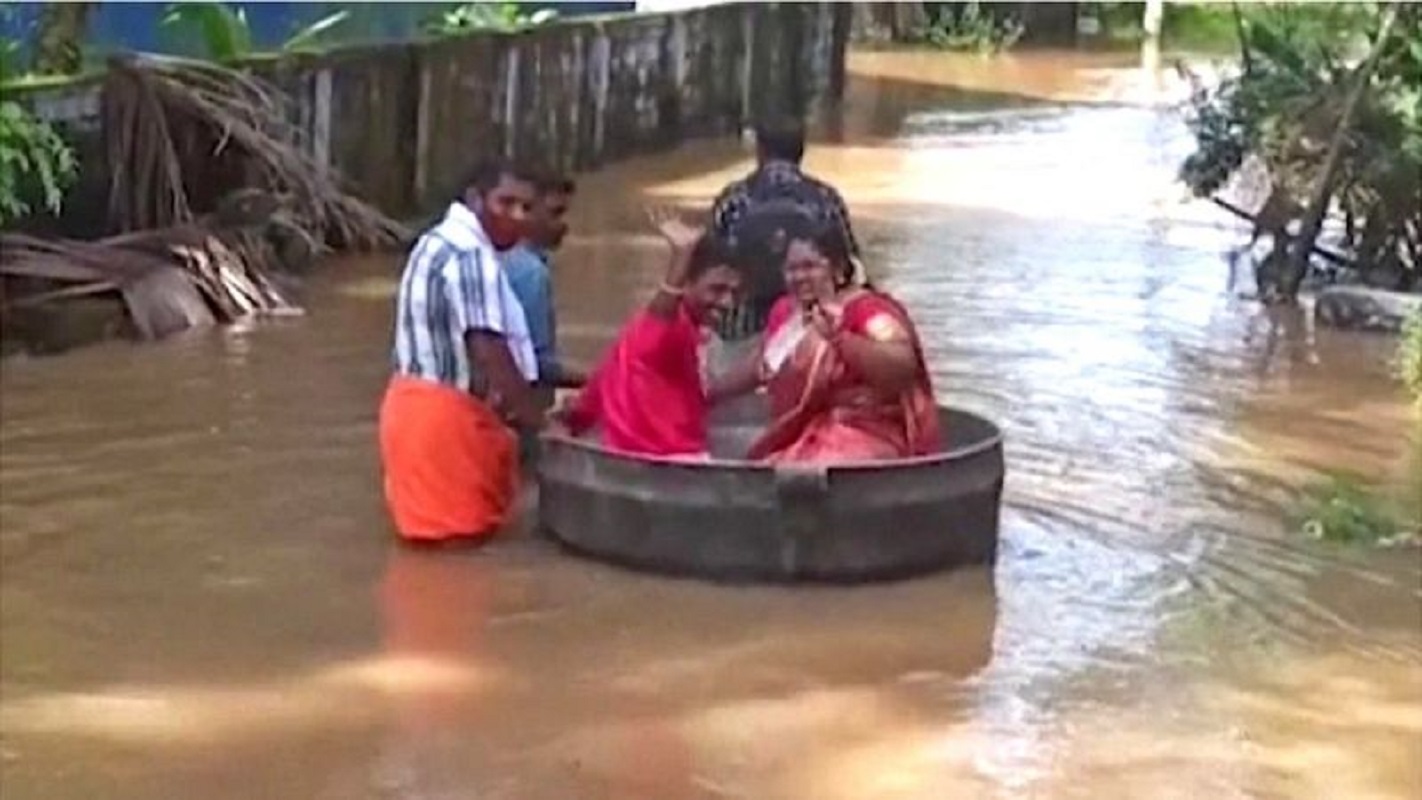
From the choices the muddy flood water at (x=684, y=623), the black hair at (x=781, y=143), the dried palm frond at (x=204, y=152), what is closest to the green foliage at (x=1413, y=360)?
the muddy flood water at (x=684, y=623)

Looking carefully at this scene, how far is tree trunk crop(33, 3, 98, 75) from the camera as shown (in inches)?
642

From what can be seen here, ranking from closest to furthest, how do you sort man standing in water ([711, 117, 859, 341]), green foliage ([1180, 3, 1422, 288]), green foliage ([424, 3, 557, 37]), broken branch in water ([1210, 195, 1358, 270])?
man standing in water ([711, 117, 859, 341])
green foliage ([1180, 3, 1422, 288])
broken branch in water ([1210, 195, 1358, 270])
green foliage ([424, 3, 557, 37])

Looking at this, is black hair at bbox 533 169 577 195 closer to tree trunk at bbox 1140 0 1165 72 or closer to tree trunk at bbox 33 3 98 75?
tree trunk at bbox 33 3 98 75

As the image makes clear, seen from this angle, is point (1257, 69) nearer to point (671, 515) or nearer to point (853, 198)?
point (853, 198)

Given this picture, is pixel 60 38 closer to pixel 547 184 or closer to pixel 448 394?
pixel 547 184

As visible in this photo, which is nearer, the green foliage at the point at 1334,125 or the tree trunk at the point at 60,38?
the green foliage at the point at 1334,125

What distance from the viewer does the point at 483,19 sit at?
71.5ft

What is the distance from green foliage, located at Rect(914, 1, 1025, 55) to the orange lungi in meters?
28.2

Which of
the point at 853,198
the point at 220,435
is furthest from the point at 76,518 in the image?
the point at 853,198

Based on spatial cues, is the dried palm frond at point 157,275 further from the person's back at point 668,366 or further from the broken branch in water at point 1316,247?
the broken branch in water at point 1316,247

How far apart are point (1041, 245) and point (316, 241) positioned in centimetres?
470

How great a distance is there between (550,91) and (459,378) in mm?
12220

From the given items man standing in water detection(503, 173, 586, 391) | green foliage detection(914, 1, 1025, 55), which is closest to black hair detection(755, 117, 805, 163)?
man standing in water detection(503, 173, 586, 391)

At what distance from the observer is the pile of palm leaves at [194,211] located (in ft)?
45.6
